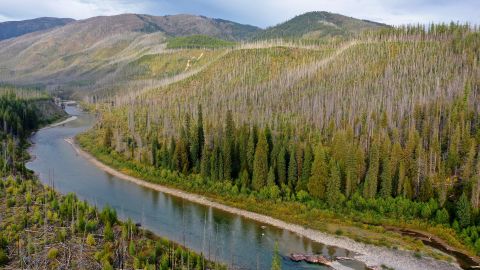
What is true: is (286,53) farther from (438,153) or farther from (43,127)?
(438,153)

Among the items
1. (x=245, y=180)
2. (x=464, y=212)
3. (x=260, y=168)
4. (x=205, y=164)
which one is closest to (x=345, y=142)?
(x=260, y=168)

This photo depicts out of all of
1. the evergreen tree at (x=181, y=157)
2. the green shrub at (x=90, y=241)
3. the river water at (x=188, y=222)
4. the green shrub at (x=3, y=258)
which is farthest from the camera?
the evergreen tree at (x=181, y=157)

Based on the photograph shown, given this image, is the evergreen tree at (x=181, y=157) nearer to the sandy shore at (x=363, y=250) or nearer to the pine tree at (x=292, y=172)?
the sandy shore at (x=363, y=250)

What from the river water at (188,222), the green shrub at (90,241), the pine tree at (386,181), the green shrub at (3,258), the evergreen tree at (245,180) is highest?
the pine tree at (386,181)

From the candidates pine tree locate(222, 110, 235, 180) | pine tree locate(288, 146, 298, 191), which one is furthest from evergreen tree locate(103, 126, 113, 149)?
pine tree locate(288, 146, 298, 191)

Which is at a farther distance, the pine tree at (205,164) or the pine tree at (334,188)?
the pine tree at (205,164)

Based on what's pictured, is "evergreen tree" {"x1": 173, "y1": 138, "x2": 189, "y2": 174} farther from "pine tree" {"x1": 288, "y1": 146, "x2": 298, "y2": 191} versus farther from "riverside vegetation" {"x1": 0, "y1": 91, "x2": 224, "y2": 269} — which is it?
"riverside vegetation" {"x1": 0, "y1": 91, "x2": 224, "y2": 269}

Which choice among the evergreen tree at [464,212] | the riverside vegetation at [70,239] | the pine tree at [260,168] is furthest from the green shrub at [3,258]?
the evergreen tree at [464,212]
